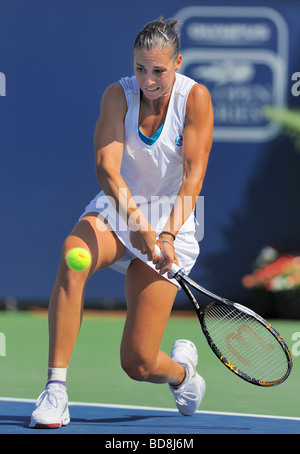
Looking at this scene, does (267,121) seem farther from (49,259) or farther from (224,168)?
(49,259)

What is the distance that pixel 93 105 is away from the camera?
883cm

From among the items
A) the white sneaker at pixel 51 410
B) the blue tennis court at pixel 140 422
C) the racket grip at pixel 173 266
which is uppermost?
the racket grip at pixel 173 266

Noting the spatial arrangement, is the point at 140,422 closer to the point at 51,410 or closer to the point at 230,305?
the point at 51,410

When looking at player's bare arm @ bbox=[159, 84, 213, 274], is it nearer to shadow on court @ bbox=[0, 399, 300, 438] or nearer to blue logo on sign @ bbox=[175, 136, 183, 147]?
blue logo on sign @ bbox=[175, 136, 183, 147]

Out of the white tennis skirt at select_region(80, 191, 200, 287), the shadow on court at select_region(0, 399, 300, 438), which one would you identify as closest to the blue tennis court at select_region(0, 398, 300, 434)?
the shadow on court at select_region(0, 399, 300, 438)

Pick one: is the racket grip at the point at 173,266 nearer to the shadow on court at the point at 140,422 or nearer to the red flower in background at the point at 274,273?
the shadow on court at the point at 140,422

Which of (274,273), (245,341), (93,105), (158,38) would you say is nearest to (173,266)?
(245,341)

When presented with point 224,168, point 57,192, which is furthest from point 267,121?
point 57,192

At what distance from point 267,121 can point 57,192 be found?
2.07m

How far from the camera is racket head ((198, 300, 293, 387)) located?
4.02 m

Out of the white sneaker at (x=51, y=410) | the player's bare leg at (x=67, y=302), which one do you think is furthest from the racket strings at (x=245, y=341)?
the white sneaker at (x=51, y=410)

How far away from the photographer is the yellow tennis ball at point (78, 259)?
397cm

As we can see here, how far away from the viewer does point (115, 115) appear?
13.8 ft

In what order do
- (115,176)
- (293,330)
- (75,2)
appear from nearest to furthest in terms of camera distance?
(115,176) < (293,330) < (75,2)
